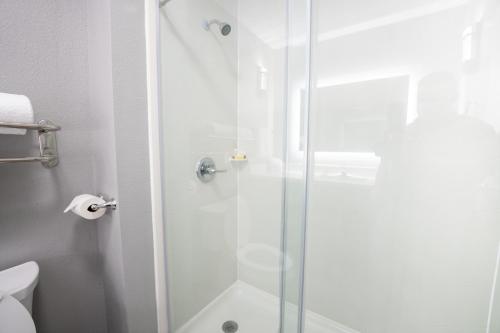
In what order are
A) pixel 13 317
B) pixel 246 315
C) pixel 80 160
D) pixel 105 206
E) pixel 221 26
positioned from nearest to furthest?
1. pixel 13 317
2. pixel 105 206
3. pixel 80 160
4. pixel 221 26
5. pixel 246 315

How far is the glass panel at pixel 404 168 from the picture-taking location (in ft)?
2.81

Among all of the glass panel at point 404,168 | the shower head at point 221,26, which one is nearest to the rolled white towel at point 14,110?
the shower head at point 221,26

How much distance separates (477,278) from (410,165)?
1.83 ft

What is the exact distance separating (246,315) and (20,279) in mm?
1201

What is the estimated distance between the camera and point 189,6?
1.10 m

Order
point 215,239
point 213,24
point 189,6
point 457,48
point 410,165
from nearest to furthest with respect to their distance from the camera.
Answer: point 457,48 < point 410,165 < point 189,6 < point 213,24 < point 215,239

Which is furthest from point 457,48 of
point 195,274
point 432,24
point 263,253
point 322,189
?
point 195,274

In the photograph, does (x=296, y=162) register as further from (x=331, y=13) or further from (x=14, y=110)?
(x=14, y=110)

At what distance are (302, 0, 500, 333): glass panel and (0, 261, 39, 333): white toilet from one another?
4.14ft

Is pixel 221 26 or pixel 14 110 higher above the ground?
pixel 221 26

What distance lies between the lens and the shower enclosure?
88 centimetres

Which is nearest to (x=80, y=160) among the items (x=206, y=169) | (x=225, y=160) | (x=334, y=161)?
(x=206, y=169)

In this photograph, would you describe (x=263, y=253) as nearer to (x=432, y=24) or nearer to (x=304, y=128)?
(x=304, y=128)

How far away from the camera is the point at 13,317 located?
69 centimetres
